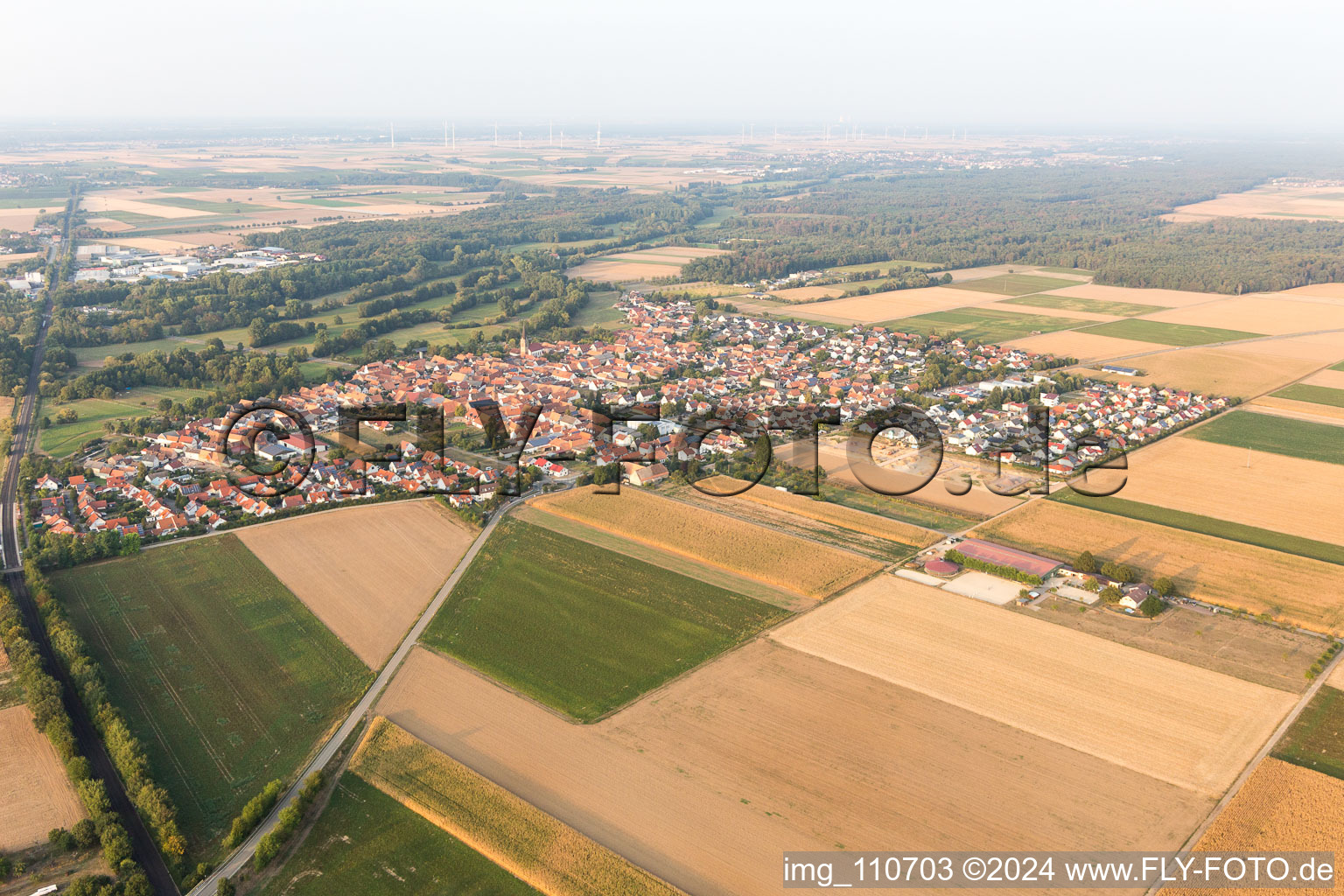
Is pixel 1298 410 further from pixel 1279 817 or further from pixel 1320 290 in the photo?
pixel 1320 290

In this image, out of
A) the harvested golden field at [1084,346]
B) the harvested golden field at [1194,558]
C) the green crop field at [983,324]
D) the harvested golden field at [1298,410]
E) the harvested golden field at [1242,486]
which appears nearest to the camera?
the harvested golden field at [1194,558]

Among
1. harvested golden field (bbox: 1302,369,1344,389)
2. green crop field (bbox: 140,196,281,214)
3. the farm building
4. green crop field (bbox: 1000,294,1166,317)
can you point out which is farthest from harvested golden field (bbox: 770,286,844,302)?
green crop field (bbox: 140,196,281,214)

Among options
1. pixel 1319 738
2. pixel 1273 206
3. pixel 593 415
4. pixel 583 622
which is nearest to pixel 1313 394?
pixel 1319 738

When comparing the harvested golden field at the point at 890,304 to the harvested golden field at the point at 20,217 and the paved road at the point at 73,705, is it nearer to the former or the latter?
the paved road at the point at 73,705

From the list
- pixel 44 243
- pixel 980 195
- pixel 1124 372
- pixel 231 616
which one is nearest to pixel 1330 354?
pixel 1124 372

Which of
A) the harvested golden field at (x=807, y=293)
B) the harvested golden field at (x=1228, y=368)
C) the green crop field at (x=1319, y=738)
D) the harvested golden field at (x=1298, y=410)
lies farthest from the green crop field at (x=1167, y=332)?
the green crop field at (x=1319, y=738)

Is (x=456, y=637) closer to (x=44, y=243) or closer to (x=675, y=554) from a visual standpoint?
(x=675, y=554)
